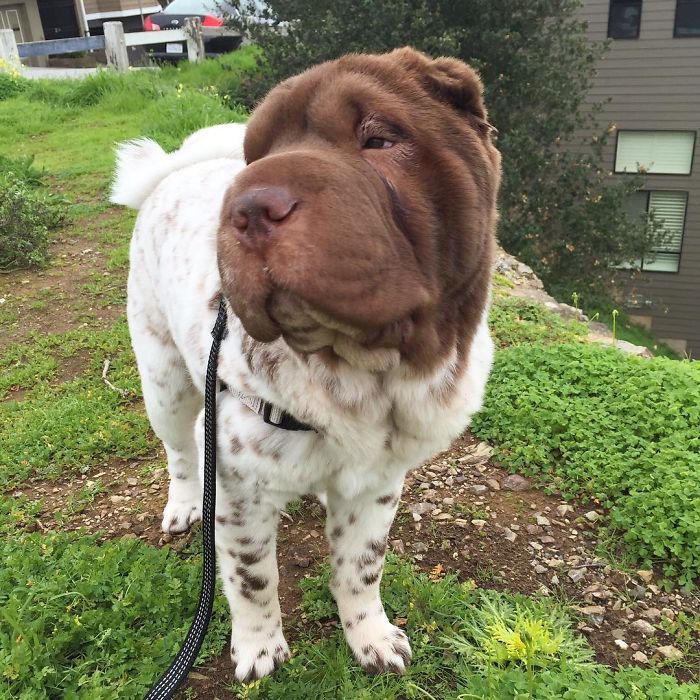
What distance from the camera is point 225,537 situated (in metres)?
2.38

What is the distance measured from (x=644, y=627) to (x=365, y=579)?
3.97 ft

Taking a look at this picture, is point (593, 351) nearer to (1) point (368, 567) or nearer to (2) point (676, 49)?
(1) point (368, 567)

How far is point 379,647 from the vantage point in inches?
104

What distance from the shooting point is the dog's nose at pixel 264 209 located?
4.70 feet

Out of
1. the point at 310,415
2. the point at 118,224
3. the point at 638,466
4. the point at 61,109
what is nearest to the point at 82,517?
the point at 310,415

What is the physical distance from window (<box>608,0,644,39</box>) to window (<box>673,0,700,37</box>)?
2.47ft

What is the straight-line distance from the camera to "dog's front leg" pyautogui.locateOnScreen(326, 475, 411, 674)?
8.38 ft

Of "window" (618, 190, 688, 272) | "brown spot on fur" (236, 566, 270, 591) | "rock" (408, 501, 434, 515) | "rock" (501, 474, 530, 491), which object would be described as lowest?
"window" (618, 190, 688, 272)

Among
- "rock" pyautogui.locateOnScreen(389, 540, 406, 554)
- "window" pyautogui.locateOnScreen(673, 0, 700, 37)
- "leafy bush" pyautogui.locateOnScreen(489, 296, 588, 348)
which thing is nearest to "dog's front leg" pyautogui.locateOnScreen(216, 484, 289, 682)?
"rock" pyautogui.locateOnScreen(389, 540, 406, 554)

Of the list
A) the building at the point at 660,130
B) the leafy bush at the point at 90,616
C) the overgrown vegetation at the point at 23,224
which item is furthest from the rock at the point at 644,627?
the building at the point at 660,130

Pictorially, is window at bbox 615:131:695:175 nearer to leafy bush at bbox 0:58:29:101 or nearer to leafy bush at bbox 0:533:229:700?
leafy bush at bbox 0:58:29:101

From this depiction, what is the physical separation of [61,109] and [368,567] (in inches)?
478

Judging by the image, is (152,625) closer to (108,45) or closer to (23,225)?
(23,225)

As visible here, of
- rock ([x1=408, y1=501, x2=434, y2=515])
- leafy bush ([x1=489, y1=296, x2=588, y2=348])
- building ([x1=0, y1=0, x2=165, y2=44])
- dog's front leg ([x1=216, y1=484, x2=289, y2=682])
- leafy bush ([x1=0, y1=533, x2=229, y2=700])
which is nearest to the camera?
dog's front leg ([x1=216, y1=484, x2=289, y2=682])
